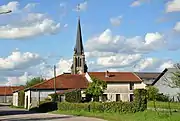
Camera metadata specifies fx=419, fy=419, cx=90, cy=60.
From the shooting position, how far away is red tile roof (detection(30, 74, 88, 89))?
78.6m

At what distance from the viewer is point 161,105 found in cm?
4197

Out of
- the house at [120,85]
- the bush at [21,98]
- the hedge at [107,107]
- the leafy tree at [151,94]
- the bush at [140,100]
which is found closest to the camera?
the bush at [140,100]

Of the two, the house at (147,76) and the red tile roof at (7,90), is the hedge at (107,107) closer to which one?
the house at (147,76)

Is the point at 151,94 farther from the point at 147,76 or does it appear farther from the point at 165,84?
the point at 147,76

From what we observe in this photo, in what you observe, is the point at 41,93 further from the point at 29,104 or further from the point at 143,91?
the point at 143,91

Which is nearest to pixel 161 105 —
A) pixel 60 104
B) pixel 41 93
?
pixel 60 104

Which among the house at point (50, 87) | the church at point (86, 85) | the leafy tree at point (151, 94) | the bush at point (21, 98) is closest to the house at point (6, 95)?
the bush at point (21, 98)

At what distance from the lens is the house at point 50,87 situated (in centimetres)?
7688

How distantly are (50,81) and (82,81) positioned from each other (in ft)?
24.5

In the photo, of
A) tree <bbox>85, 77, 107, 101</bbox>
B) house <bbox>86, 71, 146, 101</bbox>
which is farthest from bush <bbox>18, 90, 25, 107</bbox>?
tree <bbox>85, 77, 107, 101</bbox>

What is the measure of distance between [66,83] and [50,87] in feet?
16.5

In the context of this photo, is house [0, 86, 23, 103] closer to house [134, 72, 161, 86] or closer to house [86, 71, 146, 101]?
house [134, 72, 161, 86]

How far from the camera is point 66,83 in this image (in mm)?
82312

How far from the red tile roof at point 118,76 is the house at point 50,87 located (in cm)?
371
